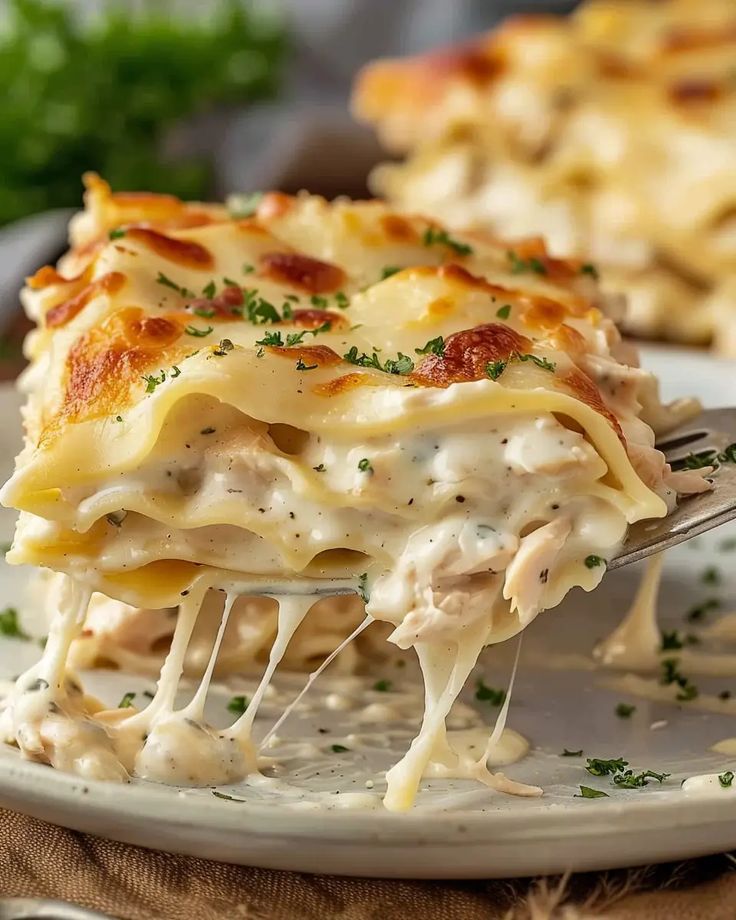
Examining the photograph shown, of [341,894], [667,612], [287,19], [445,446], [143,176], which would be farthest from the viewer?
[287,19]

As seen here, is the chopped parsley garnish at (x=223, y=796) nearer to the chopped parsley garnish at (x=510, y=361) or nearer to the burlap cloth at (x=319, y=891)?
the burlap cloth at (x=319, y=891)

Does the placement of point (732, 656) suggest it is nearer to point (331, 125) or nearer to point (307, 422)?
point (307, 422)

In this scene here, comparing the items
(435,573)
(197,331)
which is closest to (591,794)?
(435,573)

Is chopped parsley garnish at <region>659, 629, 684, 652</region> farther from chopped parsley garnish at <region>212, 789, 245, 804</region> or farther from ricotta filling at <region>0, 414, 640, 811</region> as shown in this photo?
chopped parsley garnish at <region>212, 789, 245, 804</region>

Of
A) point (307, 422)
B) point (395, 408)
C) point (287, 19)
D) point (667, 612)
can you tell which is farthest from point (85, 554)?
point (287, 19)

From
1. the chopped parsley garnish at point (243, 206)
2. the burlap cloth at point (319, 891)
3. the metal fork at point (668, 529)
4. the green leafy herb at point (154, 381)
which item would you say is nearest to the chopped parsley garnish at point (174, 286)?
the green leafy herb at point (154, 381)

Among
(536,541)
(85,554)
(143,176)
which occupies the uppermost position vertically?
(536,541)
